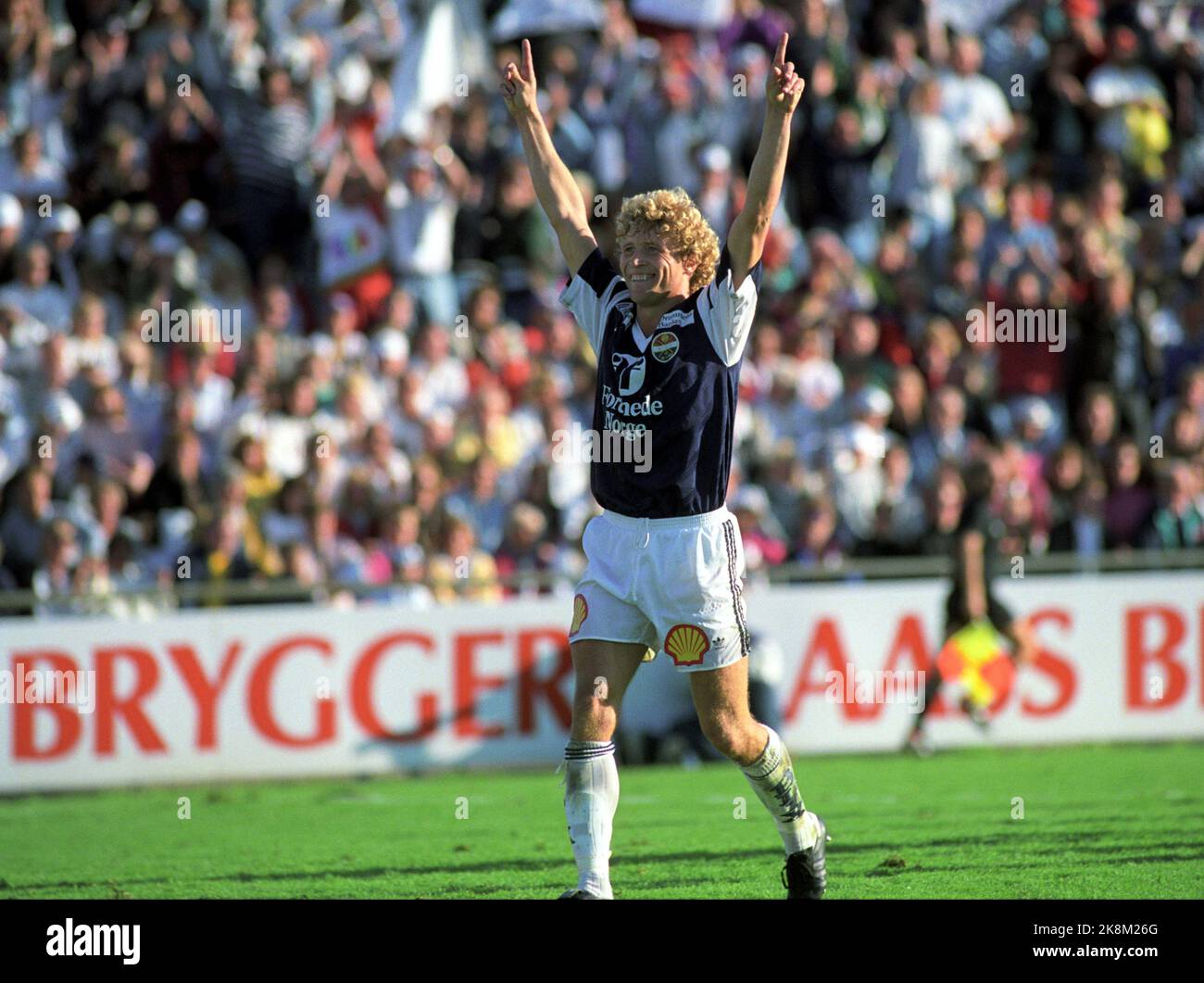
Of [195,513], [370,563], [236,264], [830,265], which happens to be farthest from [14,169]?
[830,265]

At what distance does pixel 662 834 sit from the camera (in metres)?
9.74

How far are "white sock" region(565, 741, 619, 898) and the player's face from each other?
1698mm

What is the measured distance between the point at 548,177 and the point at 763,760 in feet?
7.99

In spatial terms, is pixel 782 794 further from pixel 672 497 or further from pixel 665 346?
pixel 665 346

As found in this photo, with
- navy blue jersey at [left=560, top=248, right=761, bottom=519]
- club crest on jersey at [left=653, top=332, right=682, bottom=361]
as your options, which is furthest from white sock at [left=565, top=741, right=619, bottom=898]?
club crest on jersey at [left=653, top=332, right=682, bottom=361]

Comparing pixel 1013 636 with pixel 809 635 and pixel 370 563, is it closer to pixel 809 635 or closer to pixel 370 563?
pixel 809 635

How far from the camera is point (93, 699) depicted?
12906 mm

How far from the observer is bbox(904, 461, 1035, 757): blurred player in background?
1370cm

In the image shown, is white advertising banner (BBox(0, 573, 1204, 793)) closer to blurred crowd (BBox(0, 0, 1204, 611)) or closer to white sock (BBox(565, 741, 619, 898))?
blurred crowd (BBox(0, 0, 1204, 611))

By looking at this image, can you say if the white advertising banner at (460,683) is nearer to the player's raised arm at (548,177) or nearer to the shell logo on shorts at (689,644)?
the player's raised arm at (548,177)

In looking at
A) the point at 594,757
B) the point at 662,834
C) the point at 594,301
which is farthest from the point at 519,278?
the point at 594,757

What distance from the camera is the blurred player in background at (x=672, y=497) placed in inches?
276

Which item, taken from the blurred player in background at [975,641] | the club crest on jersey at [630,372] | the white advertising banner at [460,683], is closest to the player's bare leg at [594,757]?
the club crest on jersey at [630,372]
